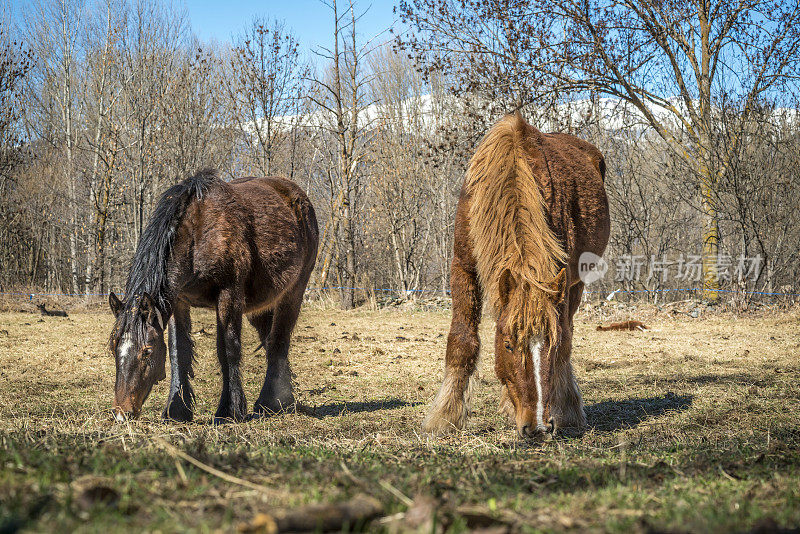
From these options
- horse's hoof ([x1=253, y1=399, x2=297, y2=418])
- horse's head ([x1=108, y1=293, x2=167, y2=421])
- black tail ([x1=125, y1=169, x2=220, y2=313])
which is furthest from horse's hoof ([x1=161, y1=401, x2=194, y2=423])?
black tail ([x1=125, y1=169, x2=220, y2=313])

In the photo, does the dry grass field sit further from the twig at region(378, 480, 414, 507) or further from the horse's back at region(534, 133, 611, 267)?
the horse's back at region(534, 133, 611, 267)

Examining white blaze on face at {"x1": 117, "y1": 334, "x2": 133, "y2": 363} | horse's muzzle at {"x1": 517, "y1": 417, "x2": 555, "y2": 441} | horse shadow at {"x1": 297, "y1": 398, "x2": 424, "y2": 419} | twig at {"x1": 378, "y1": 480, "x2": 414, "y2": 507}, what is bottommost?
horse shadow at {"x1": 297, "y1": 398, "x2": 424, "y2": 419}

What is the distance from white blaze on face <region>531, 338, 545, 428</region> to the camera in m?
3.75

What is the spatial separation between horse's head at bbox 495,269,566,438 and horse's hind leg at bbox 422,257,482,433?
745mm

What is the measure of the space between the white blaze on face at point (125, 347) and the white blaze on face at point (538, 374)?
3.02 meters

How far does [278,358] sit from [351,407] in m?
0.90

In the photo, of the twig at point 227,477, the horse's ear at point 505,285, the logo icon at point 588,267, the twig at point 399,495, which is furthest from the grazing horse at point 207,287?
the twig at point 399,495

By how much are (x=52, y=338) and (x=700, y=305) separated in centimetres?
1357

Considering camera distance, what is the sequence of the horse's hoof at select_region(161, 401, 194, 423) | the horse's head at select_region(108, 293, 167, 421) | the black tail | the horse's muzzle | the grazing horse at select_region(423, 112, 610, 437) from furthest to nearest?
the horse's hoof at select_region(161, 401, 194, 423), the black tail, the horse's head at select_region(108, 293, 167, 421), the grazing horse at select_region(423, 112, 610, 437), the horse's muzzle

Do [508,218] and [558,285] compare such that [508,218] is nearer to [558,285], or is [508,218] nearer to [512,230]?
[512,230]

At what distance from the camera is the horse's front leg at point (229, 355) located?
17.1ft

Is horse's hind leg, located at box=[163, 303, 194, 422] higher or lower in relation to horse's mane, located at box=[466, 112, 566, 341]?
lower

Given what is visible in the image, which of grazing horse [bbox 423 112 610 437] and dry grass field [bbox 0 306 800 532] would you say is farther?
grazing horse [bbox 423 112 610 437]

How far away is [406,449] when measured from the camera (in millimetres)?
3631
